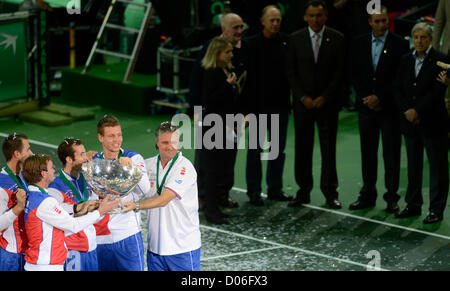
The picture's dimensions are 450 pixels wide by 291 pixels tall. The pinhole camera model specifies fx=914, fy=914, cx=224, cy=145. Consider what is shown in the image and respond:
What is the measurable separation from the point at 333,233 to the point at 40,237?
409 centimetres

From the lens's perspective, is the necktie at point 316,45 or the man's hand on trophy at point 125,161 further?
the necktie at point 316,45

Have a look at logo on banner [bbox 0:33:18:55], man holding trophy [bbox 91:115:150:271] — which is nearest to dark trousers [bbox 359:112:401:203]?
man holding trophy [bbox 91:115:150:271]

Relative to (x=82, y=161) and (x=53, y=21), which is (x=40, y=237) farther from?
(x=53, y=21)

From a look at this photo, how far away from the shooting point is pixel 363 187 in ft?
34.3

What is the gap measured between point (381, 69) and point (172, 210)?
4.20m

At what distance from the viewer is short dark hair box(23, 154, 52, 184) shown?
6.25 meters

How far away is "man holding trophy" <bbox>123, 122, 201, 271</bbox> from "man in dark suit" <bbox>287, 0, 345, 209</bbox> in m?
3.74

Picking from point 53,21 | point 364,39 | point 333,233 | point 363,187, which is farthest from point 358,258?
point 53,21

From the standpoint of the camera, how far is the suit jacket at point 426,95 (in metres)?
9.73

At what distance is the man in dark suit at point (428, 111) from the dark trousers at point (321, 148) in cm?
88

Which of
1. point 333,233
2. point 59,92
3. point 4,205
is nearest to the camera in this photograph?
point 4,205

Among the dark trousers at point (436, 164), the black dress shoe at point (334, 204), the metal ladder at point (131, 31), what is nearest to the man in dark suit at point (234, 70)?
the black dress shoe at point (334, 204)

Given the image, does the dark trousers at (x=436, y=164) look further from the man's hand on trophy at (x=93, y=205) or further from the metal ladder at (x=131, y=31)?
the metal ladder at (x=131, y=31)

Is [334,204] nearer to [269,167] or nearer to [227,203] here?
[269,167]
